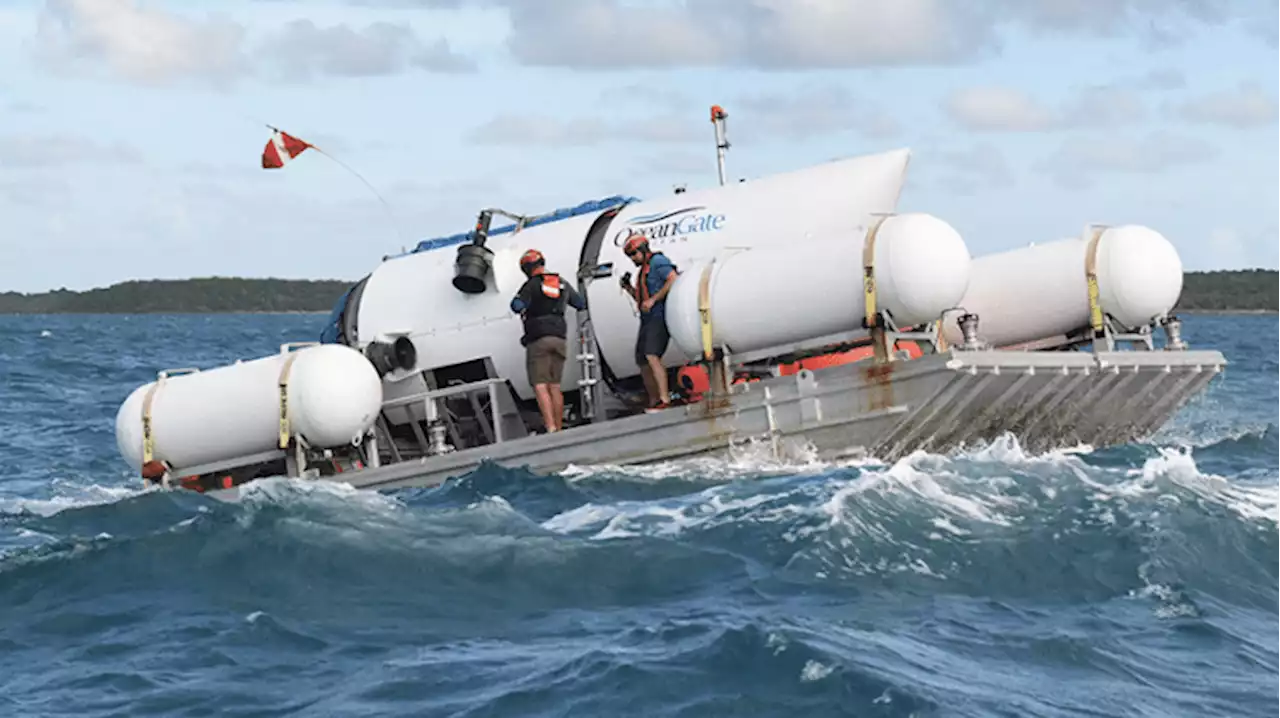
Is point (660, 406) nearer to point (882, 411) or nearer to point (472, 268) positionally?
point (882, 411)

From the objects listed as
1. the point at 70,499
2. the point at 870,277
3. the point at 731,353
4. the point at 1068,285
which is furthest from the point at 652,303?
the point at 70,499

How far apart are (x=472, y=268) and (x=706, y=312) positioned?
320 centimetres

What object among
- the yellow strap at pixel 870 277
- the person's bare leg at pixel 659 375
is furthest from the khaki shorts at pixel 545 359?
the yellow strap at pixel 870 277

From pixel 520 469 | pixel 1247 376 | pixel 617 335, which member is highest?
pixel 617 335

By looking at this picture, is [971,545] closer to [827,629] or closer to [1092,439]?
[827,629]

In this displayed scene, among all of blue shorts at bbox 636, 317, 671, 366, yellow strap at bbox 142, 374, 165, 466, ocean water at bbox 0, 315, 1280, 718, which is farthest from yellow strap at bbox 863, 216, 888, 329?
yellow strap at bbox 142, 374, 165, 466

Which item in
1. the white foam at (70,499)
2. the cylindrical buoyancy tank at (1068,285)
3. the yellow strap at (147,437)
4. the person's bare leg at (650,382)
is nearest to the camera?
the cylindrical buoyancy tank at (1068,285)

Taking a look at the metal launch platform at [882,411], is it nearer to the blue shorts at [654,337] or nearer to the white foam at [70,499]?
the blue shorts at [654,337]

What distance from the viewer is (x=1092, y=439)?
47.1 feet

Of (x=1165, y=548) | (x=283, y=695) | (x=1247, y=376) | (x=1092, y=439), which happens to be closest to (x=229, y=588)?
(x=283, y=695)

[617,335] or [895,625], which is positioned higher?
[617,335]

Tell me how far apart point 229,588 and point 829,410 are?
16.5 feet

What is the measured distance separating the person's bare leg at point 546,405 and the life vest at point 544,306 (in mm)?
436

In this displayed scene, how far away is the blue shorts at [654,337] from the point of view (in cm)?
1410
